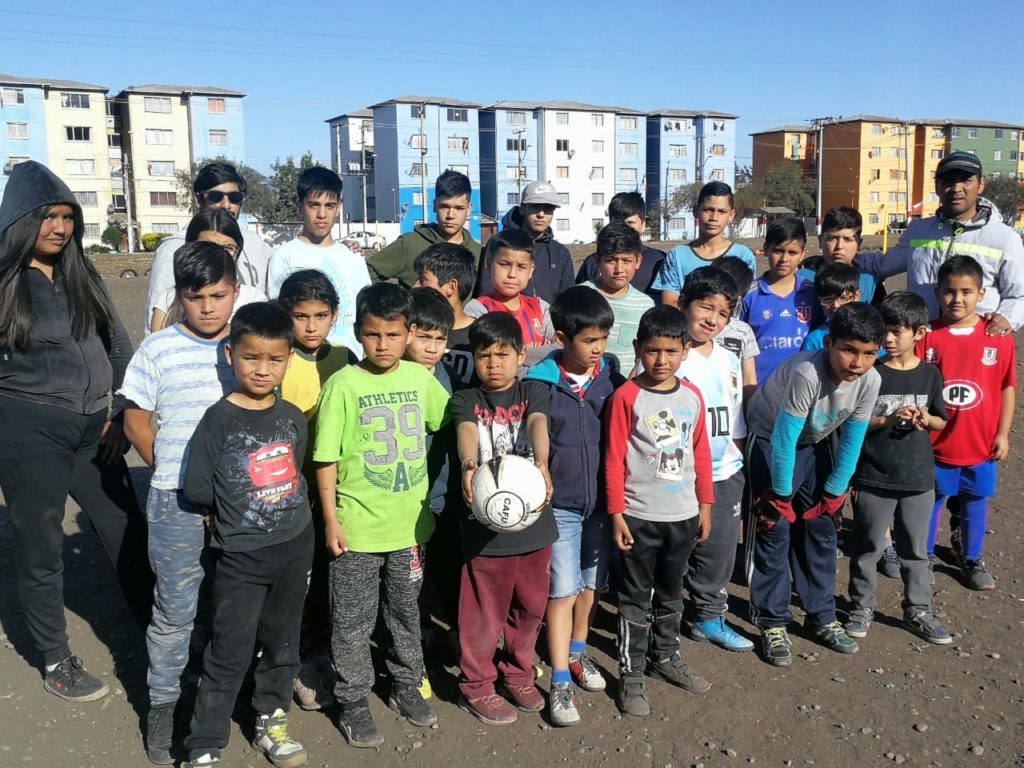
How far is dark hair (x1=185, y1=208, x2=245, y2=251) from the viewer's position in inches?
163

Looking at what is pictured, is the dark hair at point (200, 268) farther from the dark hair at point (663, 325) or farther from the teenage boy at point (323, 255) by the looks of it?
the dark hair at point (663, 325)

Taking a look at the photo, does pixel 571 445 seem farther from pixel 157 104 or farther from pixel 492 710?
pixel 157 104

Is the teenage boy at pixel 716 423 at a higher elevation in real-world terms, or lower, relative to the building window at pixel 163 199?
lower

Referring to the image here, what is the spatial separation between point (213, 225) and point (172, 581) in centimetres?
175

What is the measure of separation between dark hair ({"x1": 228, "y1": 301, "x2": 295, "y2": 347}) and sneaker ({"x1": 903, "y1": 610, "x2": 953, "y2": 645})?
3.50 metres

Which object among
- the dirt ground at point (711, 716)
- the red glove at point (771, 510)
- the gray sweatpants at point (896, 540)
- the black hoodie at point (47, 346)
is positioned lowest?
the dirt ground at point (711, 716)

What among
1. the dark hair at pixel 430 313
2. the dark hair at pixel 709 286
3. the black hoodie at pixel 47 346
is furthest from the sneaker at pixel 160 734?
the dark hair at pixel 709 286

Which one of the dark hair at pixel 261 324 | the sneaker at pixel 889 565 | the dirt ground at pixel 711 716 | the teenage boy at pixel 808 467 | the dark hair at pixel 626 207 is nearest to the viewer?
the dark hair at pixel 261 324

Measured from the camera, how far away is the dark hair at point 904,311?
425 cm

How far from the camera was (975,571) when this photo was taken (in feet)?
16.6

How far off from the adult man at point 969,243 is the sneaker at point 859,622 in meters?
1.93

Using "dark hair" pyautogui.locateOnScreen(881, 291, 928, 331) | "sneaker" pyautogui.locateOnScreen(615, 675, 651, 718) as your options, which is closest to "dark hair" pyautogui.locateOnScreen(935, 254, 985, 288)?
"dark hair" pyautogui.locateOnScreen(881, 291, 928, 331)

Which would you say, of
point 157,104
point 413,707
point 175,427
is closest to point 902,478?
point 413,707

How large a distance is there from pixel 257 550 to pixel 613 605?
7.90ft
